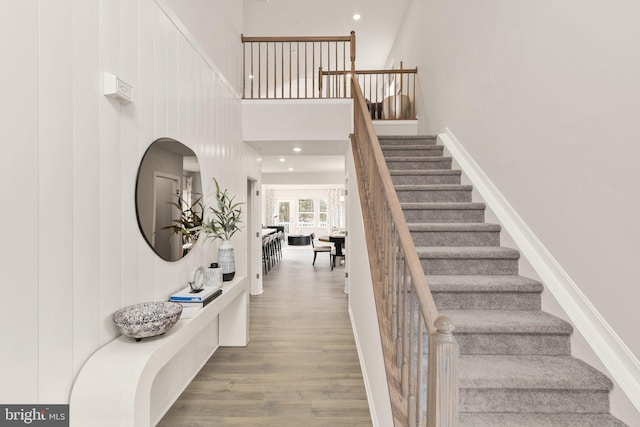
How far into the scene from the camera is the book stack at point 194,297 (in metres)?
1.94

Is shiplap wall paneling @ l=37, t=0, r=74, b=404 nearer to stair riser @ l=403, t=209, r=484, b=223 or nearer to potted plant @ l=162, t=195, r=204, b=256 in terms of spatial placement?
potted plant @ l=162, t=195, r=204, b=256

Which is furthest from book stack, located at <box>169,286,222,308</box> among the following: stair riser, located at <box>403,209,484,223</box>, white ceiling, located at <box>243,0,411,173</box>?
white ceiling, located at <box>243,0,411,173</box>

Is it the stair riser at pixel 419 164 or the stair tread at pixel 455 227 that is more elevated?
the stair riser at pixel 419 164

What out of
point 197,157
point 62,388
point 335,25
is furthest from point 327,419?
point 335,25

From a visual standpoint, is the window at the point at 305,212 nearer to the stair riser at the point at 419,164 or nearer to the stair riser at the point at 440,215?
the stair riser at the point at 419,164

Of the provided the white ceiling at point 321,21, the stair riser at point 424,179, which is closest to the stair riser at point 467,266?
the stair riser at point 424,179

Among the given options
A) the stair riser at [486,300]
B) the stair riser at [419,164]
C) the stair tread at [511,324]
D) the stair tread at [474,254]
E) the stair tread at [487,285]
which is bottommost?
the stair tread at [511,324]

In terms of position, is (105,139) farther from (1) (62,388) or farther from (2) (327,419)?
(2) (327,419)

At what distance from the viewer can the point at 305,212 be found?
14117 mm

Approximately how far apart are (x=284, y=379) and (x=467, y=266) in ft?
5.91

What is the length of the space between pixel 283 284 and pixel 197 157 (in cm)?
392

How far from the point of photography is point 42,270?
1092 mm

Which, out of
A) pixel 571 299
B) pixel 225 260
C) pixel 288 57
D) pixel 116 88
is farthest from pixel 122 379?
pixel 288 57

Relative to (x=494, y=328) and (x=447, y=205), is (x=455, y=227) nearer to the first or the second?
(x=447, y=205)
